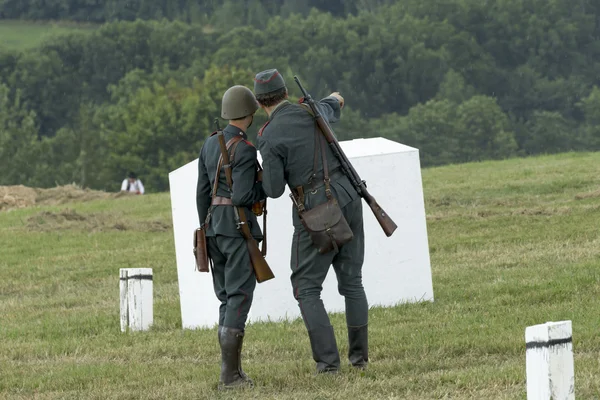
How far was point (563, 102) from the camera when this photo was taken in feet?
342

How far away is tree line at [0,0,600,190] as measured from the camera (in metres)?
93.9

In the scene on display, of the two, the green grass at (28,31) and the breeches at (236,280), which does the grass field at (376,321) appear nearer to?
the breeches at (236,280)

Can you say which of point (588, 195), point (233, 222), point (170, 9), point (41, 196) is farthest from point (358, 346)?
point (170, 9)

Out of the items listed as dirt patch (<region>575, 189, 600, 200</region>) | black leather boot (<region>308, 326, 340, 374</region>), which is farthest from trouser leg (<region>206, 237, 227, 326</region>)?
dirt patch (<region>575, 189, 600, 200</region>)

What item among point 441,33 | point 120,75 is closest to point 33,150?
point 120,75

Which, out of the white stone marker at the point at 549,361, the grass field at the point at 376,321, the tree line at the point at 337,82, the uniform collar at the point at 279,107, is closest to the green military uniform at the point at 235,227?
the uniform collar at the point at 279,107

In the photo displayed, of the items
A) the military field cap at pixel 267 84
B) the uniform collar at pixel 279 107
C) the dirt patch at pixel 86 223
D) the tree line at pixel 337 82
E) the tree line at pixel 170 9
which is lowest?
the uniform collar at pixel 279 107

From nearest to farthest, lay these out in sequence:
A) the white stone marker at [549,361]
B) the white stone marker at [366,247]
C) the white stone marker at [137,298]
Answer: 1. the white stone marker at [549,361]
2. the white stone marker at [366,247]
3. the white stone marker at [137,298]

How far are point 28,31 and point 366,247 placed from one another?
13506 centimetres

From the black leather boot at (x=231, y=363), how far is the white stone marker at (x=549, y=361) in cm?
226

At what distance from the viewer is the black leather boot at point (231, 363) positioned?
7.58m

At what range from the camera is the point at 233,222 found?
7691 millimetres

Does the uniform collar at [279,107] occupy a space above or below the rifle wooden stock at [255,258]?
above

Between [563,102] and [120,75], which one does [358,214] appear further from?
[120,75]
